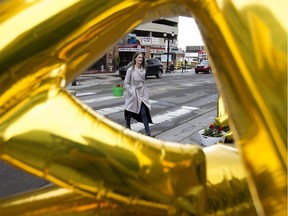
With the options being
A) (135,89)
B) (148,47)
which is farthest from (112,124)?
(148,47)

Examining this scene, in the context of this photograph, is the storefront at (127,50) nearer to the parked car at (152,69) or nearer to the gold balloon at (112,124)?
the parked car at (152,69)

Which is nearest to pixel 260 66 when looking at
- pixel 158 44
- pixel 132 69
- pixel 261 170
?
pixel 261 170

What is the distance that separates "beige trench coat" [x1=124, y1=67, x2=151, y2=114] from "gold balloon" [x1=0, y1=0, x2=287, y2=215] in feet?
16.7

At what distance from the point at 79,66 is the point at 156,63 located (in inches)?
836

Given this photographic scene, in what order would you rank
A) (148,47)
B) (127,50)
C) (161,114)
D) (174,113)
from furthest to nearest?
(148,47) → (127,50) → (174,113) → (161,114)

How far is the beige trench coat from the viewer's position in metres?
6.01

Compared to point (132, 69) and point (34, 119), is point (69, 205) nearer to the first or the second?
point (34, 119)

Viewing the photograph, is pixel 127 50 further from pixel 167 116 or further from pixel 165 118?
pixel 165 118

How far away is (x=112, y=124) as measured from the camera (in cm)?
87

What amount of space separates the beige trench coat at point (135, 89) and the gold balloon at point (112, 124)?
5.09 meters

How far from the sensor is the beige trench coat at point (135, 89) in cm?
601

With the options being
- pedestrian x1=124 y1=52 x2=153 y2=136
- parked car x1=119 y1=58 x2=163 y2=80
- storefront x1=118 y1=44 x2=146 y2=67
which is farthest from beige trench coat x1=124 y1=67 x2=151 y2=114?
storefront x1=118 y1=44 x2=146 y2=67

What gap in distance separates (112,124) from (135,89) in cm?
514

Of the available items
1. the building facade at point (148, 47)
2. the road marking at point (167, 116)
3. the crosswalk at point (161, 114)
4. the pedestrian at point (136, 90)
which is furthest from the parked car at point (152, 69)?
the pedestrian at point (136, 90)
